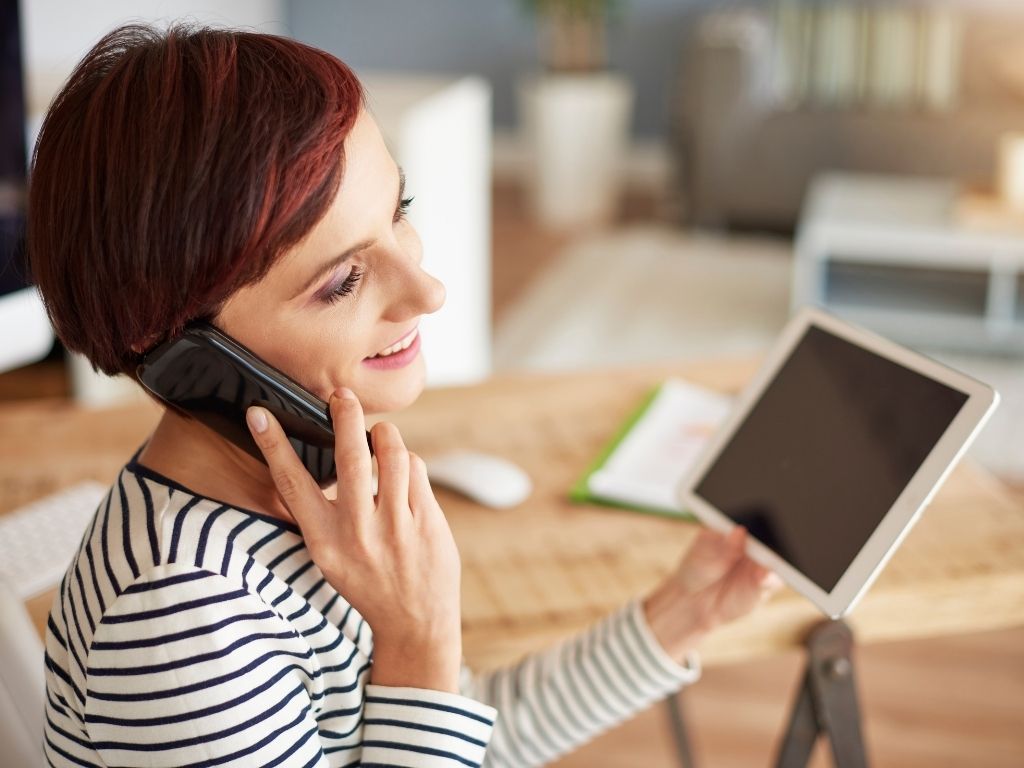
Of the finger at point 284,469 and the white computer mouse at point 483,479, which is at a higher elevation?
the finger at point 284,469

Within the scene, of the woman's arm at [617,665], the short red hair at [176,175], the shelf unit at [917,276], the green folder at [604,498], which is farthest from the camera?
the shelf unit at [917,276]

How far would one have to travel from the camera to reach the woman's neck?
0.73 metres

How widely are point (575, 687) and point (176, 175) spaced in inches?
21.9

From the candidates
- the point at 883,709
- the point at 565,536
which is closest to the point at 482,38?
the point at 883,709

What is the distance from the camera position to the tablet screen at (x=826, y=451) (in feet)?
2.73

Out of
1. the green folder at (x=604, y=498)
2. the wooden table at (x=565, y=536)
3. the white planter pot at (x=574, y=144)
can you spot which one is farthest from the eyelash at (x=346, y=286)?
the white planter pot at (x=574, y=144)

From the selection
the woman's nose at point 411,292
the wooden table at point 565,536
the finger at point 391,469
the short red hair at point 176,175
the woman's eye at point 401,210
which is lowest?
the wooden table at point 565,536

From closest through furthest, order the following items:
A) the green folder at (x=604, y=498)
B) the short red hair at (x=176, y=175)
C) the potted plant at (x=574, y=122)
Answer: the short red hair at (x=176, y=175)
the green folder at (x=604, y=498)
the potted plant at (x=574, y=122)

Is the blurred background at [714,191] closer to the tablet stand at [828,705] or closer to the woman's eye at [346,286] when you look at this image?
the tablet stand at [828,705]

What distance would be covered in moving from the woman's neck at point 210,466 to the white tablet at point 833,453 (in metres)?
0.38

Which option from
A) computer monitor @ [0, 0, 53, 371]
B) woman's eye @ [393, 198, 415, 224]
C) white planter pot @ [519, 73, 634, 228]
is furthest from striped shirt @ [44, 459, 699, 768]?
white planter pot @ [519, 73, 634, 228]

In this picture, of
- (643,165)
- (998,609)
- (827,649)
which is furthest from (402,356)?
(643,165)

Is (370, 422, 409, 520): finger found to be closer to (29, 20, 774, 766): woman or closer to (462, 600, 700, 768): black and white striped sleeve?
(29, 20, 774, 766): woman

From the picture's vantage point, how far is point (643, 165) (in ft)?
18.1
